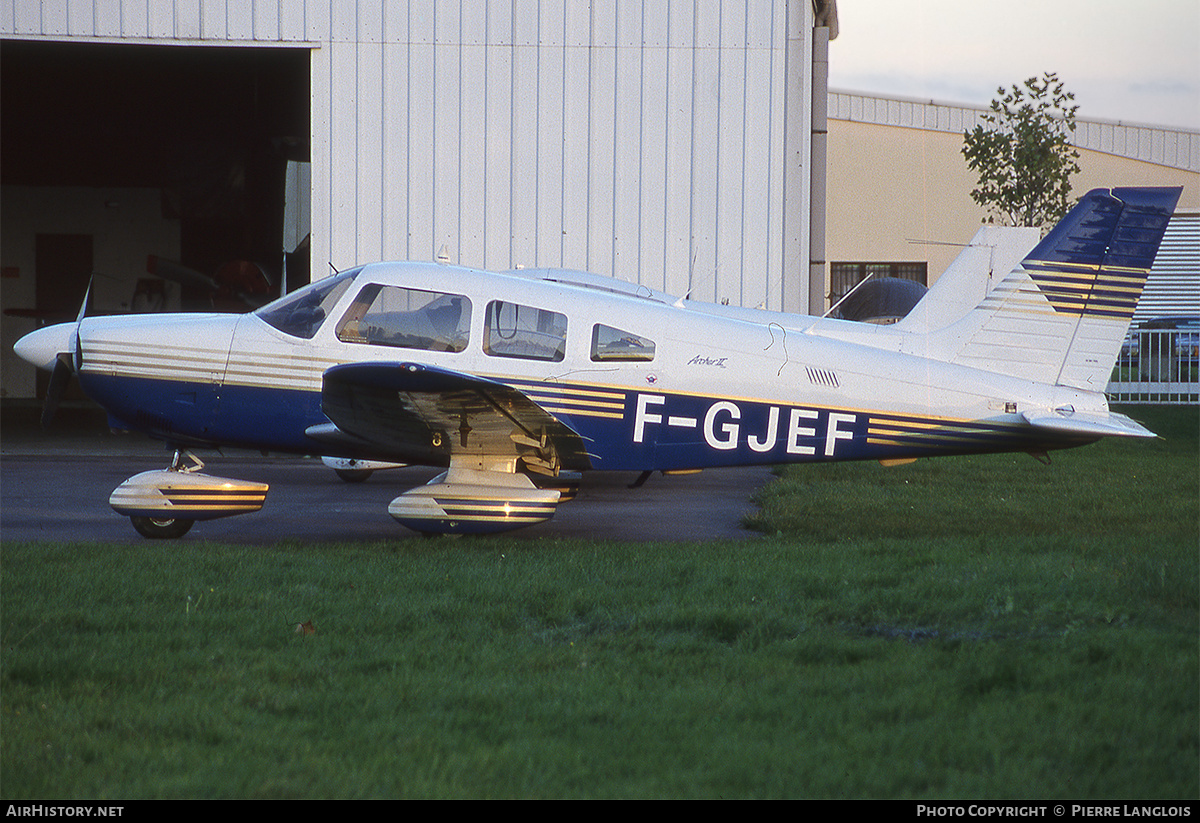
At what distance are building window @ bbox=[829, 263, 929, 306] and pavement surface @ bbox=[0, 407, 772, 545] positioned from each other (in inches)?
1026

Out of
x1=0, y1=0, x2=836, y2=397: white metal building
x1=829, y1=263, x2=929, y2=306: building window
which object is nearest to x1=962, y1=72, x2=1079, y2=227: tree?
x1=0, y1=0, x2=836, y2=397: white metal building

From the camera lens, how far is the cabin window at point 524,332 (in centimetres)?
704

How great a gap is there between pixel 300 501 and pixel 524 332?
3.44 m

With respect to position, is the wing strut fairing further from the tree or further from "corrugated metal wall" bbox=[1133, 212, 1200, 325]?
"corrugated metal wall" bbox=[1133, 212, 1200, 325]

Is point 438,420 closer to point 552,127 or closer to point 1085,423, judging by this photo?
point 1085,423

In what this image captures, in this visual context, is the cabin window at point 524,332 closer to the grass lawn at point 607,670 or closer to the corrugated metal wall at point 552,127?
the grass lawn at point 607,670

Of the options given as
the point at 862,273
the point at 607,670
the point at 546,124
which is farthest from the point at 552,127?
the point at 862,273

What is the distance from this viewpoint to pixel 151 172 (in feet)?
65.9

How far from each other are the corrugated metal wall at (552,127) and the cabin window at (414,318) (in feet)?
17.6

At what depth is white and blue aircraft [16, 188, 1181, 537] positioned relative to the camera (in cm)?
698

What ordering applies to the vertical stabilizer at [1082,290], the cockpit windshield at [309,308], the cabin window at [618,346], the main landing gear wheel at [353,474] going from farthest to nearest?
1. the main landing gear wheel at [353,474]
2. the cockpit windshield at [309,308]
3. the cabin window at [618,346]
4. the vertical stabilizer at [1082,290]

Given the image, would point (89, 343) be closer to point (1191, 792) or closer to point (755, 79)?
point (1191, 792)

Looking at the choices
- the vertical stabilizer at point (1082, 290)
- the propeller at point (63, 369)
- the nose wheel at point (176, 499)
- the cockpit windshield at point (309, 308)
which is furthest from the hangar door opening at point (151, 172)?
the vertical stabilizer at point (1082, 290)

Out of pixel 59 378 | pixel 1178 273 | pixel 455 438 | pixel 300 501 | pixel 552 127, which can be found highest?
pixel 552 127
